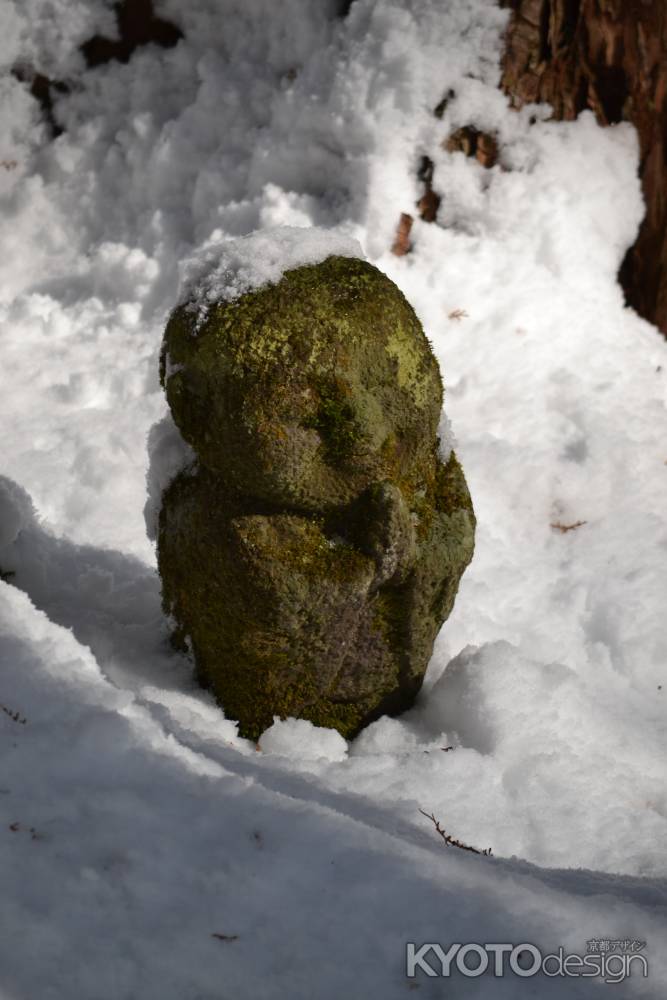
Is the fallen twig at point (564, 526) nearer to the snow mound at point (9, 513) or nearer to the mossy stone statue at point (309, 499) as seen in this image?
the mossy stone statue at point (309, 499)

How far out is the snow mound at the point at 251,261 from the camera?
6.80 feet

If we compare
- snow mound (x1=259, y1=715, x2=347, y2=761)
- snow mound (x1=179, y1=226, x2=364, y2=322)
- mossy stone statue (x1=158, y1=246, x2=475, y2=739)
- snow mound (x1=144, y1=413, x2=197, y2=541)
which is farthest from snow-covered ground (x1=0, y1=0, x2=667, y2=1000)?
snow mound (x1=179, y1=226, x2=364, y2=322)

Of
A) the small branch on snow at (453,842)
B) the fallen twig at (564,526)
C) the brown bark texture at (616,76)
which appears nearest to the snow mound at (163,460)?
the small branch on snow at (453,842)

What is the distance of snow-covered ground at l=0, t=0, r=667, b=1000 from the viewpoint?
4.94 feet

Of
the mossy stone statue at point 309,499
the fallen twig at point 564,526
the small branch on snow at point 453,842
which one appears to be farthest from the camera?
the fallen twig at point 564,526

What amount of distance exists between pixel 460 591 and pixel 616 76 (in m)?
2.69

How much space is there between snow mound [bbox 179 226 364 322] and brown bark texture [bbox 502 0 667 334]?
2418 mm

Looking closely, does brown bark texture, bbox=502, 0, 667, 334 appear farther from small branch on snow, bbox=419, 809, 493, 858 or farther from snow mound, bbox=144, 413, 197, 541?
small branch on snow, bbox=419, 809, 493, 858

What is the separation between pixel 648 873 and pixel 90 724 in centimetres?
140

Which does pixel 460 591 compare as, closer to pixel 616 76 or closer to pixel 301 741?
pixel 301 741

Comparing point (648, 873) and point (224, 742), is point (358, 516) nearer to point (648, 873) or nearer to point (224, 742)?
point (224, 742)

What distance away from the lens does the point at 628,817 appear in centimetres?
222

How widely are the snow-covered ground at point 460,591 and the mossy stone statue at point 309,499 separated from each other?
21cm

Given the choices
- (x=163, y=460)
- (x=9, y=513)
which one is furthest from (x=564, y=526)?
(x=9, y=513)
